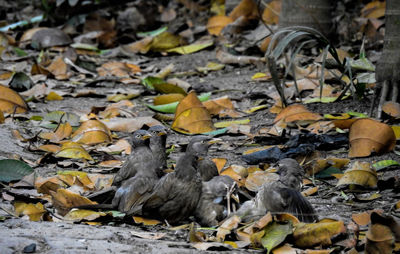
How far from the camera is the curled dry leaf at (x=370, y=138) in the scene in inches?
175

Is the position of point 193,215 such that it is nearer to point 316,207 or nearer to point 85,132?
point 316,207

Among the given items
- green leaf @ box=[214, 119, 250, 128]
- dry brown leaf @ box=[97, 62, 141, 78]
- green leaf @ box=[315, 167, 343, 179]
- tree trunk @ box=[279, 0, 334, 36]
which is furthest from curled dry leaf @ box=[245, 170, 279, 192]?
dry brown leaf @ box=[97, 62, 141, 78]

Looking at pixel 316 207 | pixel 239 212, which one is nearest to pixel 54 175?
pixel 239 212

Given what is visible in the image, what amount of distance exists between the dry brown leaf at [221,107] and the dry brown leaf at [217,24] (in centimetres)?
305

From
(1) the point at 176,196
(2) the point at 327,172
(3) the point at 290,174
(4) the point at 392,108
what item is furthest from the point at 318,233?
(4) the point at 392,108

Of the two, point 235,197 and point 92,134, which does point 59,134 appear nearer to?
point 92,134

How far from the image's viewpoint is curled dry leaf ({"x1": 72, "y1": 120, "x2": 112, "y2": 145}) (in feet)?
17.3

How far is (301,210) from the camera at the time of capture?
3.33 metres

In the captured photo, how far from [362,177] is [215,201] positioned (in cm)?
87

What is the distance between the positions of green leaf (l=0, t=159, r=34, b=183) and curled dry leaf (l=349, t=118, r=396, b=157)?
6.81 feet

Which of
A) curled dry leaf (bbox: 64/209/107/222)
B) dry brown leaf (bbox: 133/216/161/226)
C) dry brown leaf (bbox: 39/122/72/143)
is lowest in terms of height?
dry brown leaf (bbox: 39/122/72/143)

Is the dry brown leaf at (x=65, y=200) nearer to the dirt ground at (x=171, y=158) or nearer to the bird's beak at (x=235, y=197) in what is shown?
the dirt ground at (x=171, y=158)

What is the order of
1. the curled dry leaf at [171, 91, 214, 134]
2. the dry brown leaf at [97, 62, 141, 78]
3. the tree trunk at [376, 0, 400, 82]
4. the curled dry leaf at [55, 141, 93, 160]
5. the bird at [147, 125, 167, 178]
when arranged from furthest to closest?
1. the dry brown leaf at [97, 62, 141, 78]
2. the curled dry leaf at [171, 91, 214, 134]
3. the tree trunk at [376, 0, 400, 82]
4. the curled dry leaf at [55, 141, 93, 160]
5. the bird at [147, 125, 167, 178]

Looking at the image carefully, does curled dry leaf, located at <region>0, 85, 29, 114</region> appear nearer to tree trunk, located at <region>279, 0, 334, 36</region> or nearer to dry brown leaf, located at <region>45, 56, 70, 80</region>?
dry brown leaf, located at <region>45, 56, 70, 80</region>
